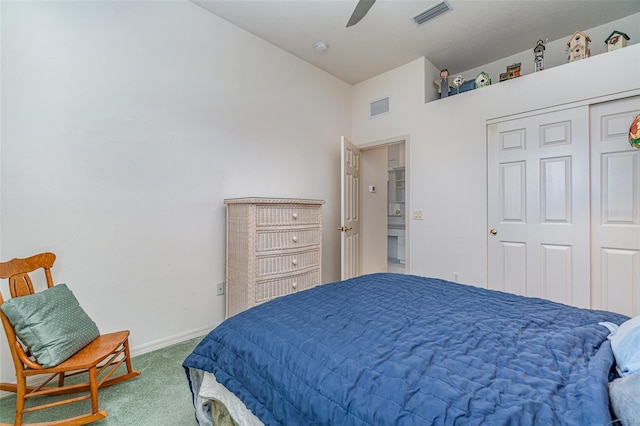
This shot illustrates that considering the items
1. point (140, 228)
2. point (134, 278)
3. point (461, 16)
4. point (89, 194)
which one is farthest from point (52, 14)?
point (461, 16)

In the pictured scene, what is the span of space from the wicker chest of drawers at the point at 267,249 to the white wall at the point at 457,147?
138cm

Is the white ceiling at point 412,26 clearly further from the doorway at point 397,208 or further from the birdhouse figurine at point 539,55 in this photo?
the doorway at point 397,208

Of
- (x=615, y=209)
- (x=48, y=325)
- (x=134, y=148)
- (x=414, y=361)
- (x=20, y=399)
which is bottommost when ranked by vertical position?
(x=20, y=399)

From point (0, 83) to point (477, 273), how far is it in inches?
155

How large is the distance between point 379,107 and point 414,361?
3460 millimetres

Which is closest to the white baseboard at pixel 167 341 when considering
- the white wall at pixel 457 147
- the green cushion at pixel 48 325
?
the green cushion at pixel 48 325

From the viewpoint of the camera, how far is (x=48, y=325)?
1.48 m

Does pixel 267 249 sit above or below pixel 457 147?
below

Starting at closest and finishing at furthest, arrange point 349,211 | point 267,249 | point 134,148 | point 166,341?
point 134,148
point 166,341
point 267,249
point 349,211

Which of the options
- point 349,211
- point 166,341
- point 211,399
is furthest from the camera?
point 349,211

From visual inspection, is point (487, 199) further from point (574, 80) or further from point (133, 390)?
point (133, 390)

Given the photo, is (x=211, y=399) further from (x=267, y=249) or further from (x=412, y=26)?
(x=412, y=26)

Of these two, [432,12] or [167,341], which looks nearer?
[167,341]

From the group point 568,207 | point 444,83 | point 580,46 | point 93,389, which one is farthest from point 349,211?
point 93,389
